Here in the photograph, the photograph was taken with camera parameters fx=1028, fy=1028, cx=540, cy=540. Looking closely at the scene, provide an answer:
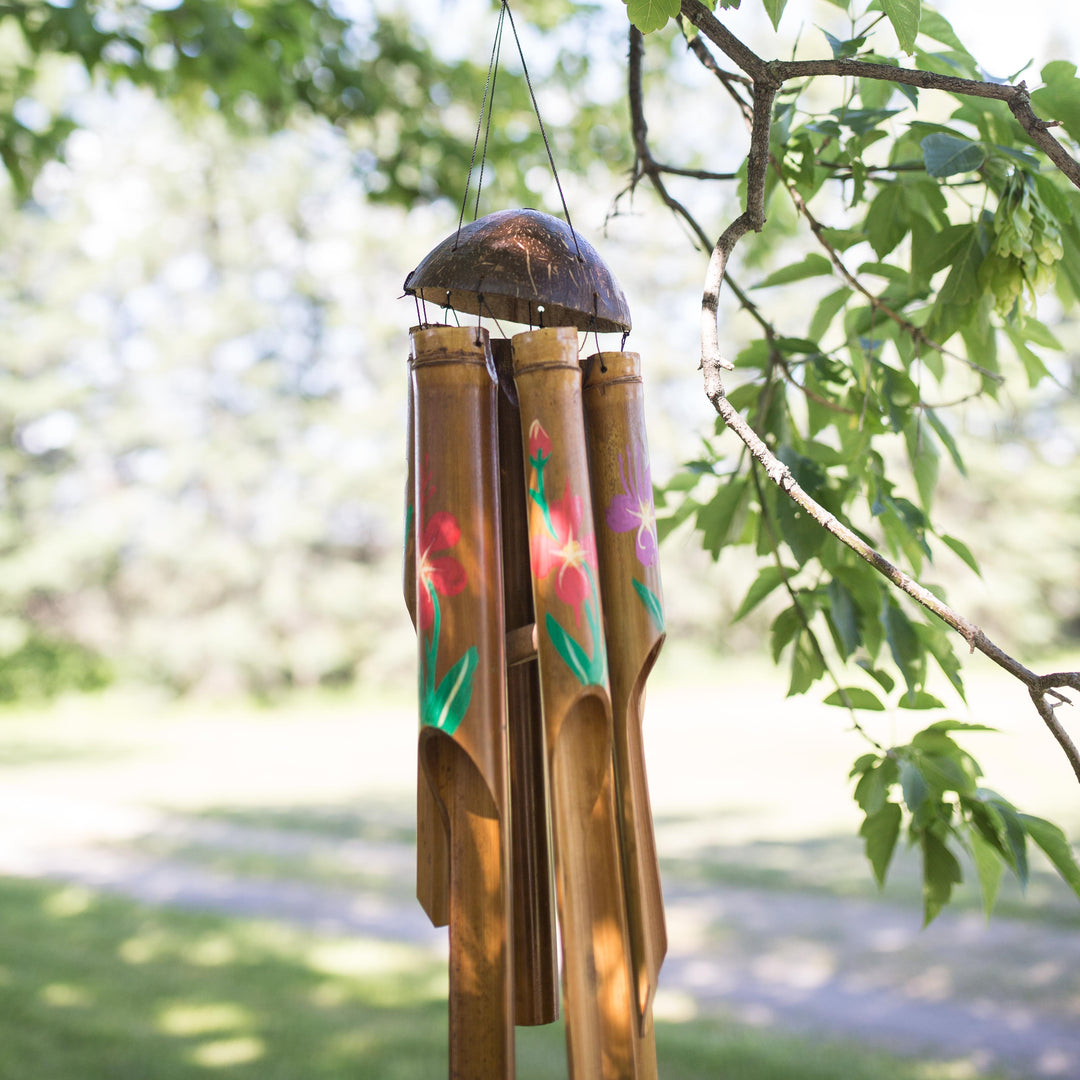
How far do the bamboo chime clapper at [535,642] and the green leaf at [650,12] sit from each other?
288 mm

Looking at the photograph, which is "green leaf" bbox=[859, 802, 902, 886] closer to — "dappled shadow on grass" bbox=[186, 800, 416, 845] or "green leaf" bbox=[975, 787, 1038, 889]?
"green leaf" bbox=[975, 787, 1038, 889]

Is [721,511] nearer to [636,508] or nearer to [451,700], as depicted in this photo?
[636,508]

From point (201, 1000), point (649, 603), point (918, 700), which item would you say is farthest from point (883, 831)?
point (201, 1000)

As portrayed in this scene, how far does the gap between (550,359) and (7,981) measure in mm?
4165

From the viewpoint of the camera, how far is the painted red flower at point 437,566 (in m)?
1.14

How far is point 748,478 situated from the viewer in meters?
1.75

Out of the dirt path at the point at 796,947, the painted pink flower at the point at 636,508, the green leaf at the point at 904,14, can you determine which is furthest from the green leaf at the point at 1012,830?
the dirt path at the point at 796,947

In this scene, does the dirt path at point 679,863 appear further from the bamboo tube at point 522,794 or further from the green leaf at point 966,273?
the green leaf at point 966,273

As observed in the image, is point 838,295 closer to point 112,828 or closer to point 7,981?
point 7,981

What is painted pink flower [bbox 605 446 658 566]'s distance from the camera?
4.02 ft

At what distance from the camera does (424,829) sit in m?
1.26

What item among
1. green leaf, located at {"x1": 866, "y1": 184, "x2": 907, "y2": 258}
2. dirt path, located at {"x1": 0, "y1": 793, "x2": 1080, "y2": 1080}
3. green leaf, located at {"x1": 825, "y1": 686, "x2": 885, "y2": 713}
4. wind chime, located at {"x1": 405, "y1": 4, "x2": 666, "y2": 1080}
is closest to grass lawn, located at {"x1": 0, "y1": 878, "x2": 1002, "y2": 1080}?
dirt path, located at {"x1": 0, "y1": 793, "x2": 1080, "y2": 1080}

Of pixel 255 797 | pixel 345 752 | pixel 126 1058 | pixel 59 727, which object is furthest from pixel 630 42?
pixel 59 727

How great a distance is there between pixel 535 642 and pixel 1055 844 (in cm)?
76
